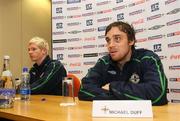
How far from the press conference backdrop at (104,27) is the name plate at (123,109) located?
2.08 meters

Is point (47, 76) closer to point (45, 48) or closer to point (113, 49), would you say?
point (45, 48)

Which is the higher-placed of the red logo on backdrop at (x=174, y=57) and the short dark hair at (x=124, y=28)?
the short dark hair at (x=124, y=28)

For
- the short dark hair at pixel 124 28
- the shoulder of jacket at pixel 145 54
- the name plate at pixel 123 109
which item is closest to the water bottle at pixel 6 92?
the name plate at pixel 123 109

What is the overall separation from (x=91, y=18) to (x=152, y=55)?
2.48m

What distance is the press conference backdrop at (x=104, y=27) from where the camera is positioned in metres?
3.20

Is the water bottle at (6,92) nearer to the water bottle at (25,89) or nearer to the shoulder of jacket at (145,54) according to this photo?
the water bottle at (25,89)

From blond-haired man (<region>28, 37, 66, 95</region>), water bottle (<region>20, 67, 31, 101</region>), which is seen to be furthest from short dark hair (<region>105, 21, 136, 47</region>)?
blond-haired man (<region>28, 37, 66, 95</region>)

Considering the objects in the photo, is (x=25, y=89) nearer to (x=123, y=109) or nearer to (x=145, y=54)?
(x=145, y=54)

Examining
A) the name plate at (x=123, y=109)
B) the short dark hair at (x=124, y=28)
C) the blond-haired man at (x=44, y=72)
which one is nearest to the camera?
the name plate at (x=123, y=109)

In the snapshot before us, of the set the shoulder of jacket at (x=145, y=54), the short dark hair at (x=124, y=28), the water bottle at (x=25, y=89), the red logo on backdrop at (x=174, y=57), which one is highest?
the short dark hair at (x=124, y=28)

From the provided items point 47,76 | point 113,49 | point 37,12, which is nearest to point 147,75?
point 113,49

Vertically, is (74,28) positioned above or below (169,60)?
above

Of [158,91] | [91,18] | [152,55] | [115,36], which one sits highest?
[91,18]

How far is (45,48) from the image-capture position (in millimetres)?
3246
